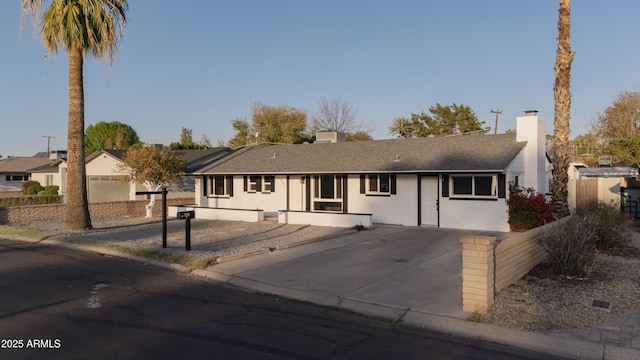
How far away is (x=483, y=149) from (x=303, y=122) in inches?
1664

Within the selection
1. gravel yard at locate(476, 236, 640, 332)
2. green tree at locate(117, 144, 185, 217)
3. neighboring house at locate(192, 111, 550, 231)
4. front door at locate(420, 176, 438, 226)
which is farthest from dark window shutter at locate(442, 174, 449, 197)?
green tree at locate(117, 144, 185, 217)

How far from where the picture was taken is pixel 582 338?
679cm

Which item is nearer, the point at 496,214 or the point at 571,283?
the point at 571,283

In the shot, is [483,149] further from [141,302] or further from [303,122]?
[303,122]

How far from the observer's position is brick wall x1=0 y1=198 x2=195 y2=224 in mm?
23047

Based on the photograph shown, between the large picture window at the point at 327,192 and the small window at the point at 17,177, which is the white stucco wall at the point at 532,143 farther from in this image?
the small window at the point at 17,177

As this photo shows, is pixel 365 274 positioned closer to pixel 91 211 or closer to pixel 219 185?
pixel 219 185

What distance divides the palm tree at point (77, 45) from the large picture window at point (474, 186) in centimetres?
1511

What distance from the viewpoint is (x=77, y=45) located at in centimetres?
1961

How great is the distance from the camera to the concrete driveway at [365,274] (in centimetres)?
875

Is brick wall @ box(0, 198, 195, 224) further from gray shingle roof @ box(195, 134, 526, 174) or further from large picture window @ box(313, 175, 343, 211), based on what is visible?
large picture window @ box(313, 175, 343, 211)

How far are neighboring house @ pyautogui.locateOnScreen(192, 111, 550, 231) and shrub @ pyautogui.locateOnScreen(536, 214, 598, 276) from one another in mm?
7354

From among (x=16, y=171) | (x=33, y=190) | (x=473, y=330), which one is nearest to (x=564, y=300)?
(x=473, y=330)

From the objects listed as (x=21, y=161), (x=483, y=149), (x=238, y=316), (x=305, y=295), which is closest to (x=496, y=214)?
(x=483, y=149)
